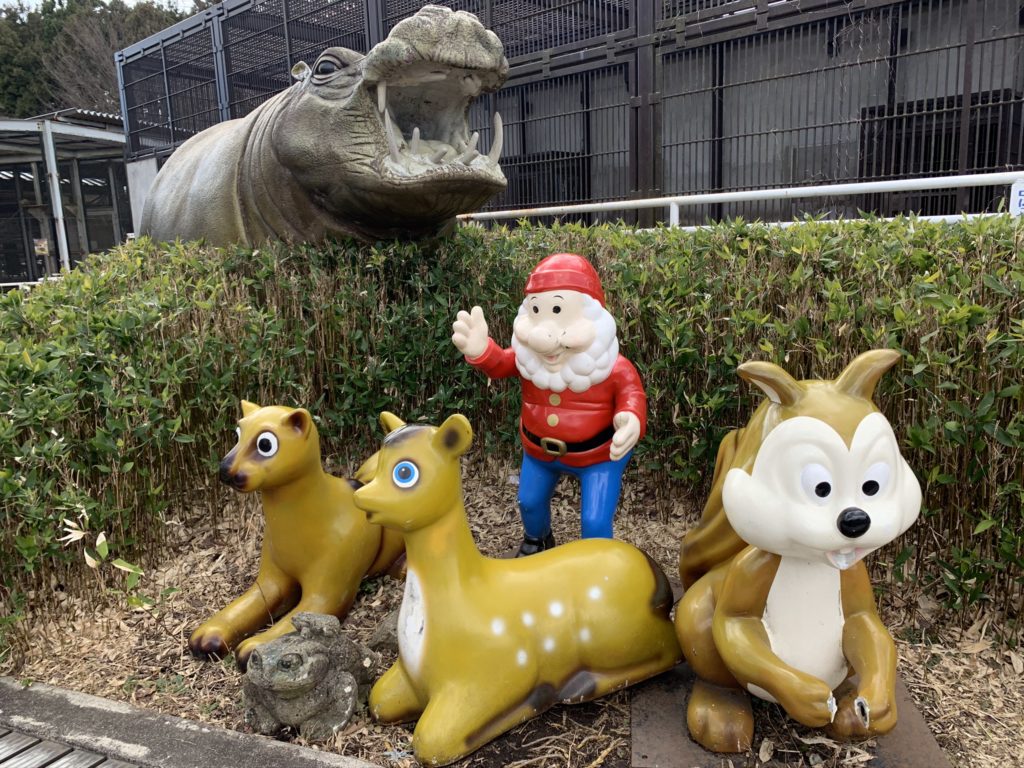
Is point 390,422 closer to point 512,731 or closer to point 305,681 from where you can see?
point 305,681

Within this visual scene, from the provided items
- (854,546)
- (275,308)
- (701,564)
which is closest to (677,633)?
(701,564)

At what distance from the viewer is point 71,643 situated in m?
2.60

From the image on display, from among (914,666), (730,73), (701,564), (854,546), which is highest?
(730,73)

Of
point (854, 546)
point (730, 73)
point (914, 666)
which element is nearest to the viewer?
point (854, 546)

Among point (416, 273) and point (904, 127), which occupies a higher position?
point (904, 127)

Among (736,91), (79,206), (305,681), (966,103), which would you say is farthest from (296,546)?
(79,206)

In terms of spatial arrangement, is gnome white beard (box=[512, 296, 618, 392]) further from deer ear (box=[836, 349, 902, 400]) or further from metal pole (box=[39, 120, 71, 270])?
metal pole (box=[39, 120, 71, 270])

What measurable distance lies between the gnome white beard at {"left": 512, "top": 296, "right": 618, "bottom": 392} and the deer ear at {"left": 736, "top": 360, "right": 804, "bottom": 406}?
77cm

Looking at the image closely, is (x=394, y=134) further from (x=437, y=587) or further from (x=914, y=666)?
(x=914, y=666)

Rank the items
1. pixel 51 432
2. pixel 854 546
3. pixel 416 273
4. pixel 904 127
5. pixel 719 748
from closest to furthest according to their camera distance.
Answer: pixel 854 546 < pixel 719 748 < pixel 51 432 < pixel 416 273 < pixel 904 127

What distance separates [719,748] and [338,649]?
3.41ft

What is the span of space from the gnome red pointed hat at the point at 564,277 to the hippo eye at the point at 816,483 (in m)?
1.05

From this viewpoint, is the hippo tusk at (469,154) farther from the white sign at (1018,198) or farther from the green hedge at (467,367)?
the white sign at (1018,198)

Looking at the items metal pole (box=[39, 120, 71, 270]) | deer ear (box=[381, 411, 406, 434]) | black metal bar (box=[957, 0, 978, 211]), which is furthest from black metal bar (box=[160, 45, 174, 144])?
deer ear (box=[381, 411, 406, 434])
